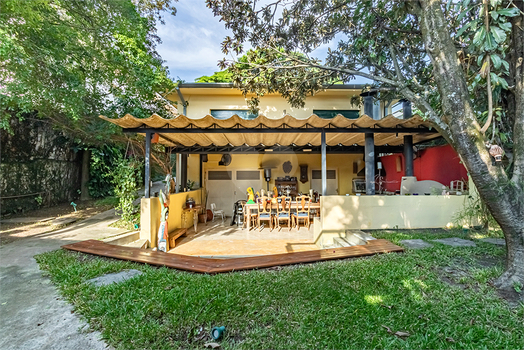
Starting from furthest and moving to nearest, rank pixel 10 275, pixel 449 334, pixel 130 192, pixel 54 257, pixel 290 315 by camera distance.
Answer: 1. pixel 130 192
2. pixel 54 257
3. pixel 10 275
4. pixel 290 315
5. pixel 449 334

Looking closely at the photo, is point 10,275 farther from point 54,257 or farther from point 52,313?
point 52,313

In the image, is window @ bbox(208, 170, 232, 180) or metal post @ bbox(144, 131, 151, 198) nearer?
metal post @ bbox(144, 131, 151, 198)

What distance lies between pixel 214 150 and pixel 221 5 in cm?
483

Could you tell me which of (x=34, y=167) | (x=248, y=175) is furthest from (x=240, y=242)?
(x=34, y=167)

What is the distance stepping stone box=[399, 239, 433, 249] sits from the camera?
411cm

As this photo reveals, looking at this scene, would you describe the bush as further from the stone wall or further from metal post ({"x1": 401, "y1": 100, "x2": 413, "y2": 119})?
metal post ({"x1": 401, "y1": 100, "x2": 413, "y2": 119})

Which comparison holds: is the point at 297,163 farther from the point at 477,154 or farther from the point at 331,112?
the point at 477,154

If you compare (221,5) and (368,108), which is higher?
(221,5)

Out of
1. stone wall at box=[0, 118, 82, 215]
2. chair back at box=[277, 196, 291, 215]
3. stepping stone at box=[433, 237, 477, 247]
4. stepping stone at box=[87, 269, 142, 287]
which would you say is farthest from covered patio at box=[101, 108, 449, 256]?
stone wall at box=[0, 118, 82, 215]

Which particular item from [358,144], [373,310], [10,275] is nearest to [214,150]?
[358,144]

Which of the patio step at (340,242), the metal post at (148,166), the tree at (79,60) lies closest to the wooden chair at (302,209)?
the patio step at (340,242)

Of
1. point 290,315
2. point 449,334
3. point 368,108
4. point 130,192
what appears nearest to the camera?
point 449,334

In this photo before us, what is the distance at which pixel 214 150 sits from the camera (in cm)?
862

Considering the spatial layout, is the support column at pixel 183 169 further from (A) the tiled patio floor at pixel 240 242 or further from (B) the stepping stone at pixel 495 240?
(B) the stepping stone at pixel 495 240
